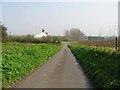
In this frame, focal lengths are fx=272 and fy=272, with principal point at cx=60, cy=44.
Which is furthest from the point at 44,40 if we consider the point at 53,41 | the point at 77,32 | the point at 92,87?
the point at 92,87

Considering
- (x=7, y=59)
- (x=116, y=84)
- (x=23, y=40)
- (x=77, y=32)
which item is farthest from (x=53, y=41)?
(x=116, y=84)

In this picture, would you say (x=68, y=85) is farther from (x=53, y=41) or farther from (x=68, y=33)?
(x=68, y=33)

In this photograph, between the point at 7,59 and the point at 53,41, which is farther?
the point at 53,41

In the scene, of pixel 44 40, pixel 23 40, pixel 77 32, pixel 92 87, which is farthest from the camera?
pixel 77 32

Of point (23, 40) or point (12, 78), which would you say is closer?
point (12, 78)

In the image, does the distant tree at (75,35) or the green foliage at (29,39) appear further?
the distant tree at (75,35)

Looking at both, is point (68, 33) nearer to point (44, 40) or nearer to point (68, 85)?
point (44, 40)

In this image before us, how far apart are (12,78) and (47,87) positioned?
104 inches

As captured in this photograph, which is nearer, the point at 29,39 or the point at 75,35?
the point at 29,39

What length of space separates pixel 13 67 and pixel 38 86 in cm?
364

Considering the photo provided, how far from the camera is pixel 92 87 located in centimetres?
1255

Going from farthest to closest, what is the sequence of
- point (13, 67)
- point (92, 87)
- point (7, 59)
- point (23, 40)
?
point (23, 40)
point (7, 59)
point (13, 67)
point (92, 87)

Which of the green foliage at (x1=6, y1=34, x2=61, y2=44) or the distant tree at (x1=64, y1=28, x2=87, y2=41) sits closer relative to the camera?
the green foliage at (x1=6, y1=34, x2=61, y2=44)

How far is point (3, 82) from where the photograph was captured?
13336mm
